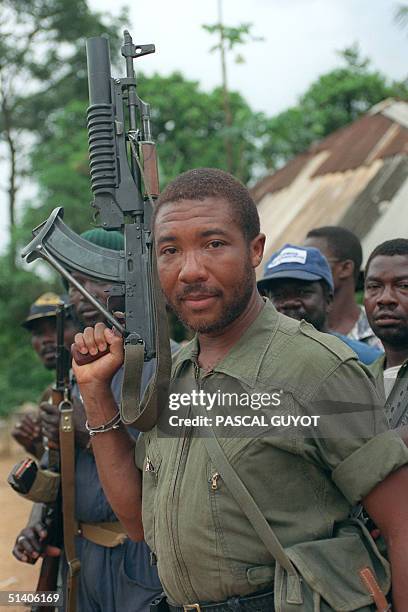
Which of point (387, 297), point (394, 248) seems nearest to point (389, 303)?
point (387, 297)

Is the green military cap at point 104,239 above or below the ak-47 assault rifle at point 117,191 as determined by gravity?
above

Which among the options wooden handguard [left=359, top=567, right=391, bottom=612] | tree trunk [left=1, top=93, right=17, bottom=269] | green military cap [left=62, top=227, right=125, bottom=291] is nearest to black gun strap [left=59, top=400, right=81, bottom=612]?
green military cap [left=62, top=227, right=125, bottom=291]

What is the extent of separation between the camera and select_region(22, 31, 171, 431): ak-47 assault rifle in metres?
2.52

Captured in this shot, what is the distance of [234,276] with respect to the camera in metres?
1.97

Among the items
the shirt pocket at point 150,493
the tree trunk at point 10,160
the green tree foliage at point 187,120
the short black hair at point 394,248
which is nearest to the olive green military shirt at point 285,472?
the shirt pocket at point 150,493

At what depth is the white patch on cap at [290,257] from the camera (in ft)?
11.3

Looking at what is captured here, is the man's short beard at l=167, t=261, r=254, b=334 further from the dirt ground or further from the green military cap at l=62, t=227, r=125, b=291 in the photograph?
the dirt ground

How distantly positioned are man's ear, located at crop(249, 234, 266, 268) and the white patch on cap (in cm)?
137

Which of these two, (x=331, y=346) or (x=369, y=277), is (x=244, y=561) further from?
(x=369, y=277)

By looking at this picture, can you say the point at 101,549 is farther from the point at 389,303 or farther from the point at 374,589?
the point at 374,589

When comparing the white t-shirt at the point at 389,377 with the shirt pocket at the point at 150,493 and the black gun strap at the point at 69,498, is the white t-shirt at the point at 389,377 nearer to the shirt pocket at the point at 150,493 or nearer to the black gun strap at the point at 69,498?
the shirt pocket at the point at 150,493

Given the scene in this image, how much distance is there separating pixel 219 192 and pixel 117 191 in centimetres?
69

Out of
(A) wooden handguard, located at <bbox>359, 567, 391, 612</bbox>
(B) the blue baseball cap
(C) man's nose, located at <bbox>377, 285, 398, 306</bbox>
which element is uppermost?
(B) the blue baseball cap

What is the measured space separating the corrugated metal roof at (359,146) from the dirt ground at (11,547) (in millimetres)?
5593
